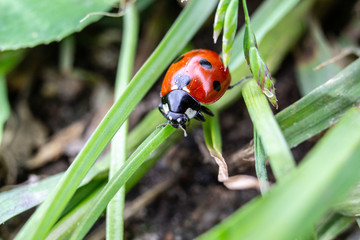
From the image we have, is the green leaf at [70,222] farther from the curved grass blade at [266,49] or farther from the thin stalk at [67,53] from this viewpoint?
the thin stalk at [67,53]

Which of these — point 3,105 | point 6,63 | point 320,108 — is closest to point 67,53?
point 6,63

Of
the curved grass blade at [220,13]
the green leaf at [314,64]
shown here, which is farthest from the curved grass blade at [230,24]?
the green leaf at [314,64]

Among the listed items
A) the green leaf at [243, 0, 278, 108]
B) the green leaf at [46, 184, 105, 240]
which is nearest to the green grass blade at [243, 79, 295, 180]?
the green leaf at [243, 0, 278, 108]

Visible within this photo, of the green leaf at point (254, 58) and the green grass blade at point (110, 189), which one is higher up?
the green leaf at point (254, 58)

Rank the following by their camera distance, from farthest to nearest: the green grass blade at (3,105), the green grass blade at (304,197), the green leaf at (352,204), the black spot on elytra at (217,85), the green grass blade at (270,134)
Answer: the green grass blade at (3,105)
the black spot on elytra at (217,85)
the green leaf at (352,204)
the green grass blade at (270,134)
the green grass blade at (304,197)

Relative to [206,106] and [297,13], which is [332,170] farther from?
[297,13]

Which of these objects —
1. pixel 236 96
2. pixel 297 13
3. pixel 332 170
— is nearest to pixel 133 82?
pixel 236 96
